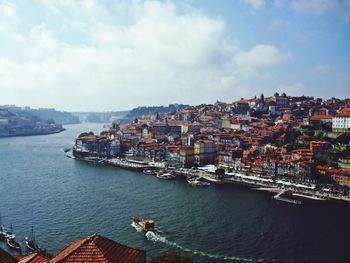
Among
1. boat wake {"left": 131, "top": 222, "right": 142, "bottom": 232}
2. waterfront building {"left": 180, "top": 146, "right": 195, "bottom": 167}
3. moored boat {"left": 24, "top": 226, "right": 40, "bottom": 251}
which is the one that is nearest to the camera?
moored boat {"left": 24, "top": 226, "right": 40, "bottom": 251}

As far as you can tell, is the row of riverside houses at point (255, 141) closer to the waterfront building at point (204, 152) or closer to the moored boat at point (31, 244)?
the waterfront building at point (204, 152)

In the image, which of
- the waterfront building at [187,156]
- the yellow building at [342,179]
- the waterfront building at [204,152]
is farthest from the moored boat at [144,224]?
the waterfront building at [204,152]

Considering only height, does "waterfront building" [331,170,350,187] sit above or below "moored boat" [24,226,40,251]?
above

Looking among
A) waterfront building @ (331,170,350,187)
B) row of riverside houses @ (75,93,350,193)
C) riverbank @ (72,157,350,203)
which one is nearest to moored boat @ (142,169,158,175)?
riverbank @ (72,157,350,203)

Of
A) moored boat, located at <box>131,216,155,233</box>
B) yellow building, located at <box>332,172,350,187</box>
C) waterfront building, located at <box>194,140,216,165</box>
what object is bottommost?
moored boat, located at <box>131,216,155,233</box>

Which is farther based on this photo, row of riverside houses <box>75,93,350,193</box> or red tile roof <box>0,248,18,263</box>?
row of riverside houses <box>75,93,350,193</box>

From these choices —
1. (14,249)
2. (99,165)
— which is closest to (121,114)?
(99,165)

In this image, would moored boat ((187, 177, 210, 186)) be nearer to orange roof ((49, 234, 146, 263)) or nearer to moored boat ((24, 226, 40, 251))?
moored boat ((24, 226, 40, 251))

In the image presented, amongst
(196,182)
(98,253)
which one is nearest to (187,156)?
(196,182)

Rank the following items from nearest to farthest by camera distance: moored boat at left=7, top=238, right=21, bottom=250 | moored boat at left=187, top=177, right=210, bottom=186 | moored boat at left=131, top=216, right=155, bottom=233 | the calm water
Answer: moored boat at left=7, top=238, right=21, bottom=250 < the calm water < moored boat at left=131, top=216, right=155, bottom=233 < moored boat at left=187, top=177, right=210, bottom=186
